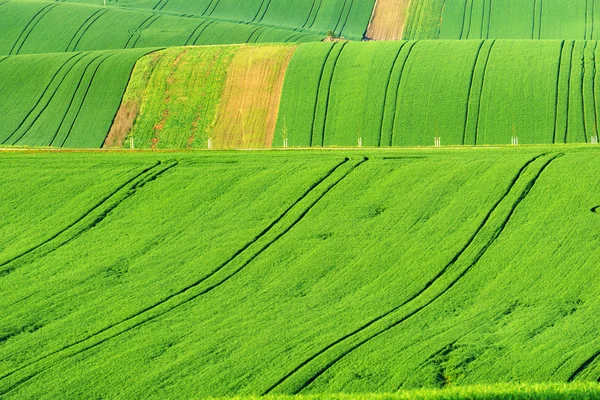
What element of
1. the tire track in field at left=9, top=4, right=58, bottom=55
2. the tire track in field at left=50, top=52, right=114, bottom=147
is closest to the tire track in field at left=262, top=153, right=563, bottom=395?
the tire track in field at left=50, top=52, right=114, bottom=147

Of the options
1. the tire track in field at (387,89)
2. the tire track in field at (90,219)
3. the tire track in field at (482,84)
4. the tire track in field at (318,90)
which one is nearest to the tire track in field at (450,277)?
the tire track in field at (90,219)

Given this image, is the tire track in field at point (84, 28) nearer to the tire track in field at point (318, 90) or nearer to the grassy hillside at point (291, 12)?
the grassy hillside at point (291, 12)

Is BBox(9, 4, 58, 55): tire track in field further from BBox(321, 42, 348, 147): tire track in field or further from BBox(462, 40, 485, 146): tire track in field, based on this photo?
BBox(462, 40, 485, 146): tire track in field

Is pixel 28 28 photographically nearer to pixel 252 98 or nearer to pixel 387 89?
pixel 252 98

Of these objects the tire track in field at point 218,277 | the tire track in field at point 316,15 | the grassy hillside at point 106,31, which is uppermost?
the tire track in field at point 316,15

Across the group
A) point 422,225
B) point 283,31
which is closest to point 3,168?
point 422,225

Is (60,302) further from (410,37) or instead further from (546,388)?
(410,37)
